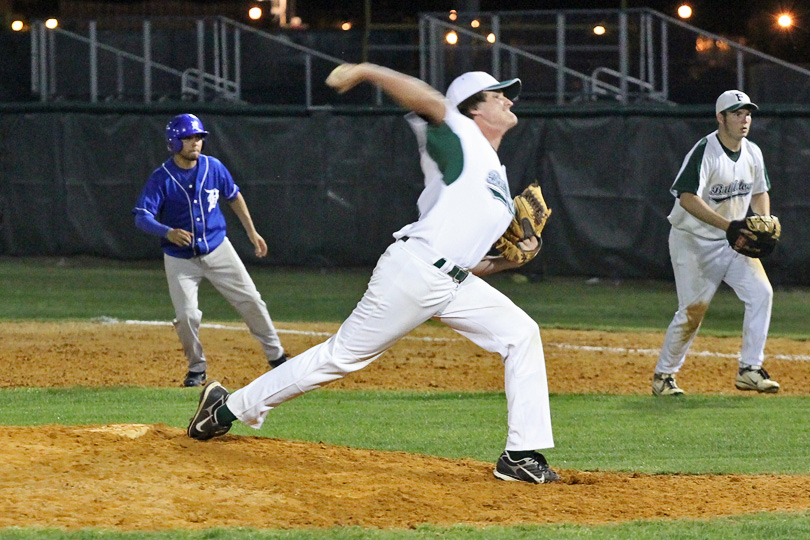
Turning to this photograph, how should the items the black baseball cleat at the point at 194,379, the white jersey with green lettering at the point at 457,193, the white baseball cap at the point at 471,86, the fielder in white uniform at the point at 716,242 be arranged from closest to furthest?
the white jersey with green lettering at the point at 457,193 → the white baseball cap at the point at 471,86 → the fielder in white uniform at the point at 716,242 → the black baseball cleat at the point at 194,379

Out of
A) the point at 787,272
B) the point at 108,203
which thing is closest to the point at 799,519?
the point at 787,272

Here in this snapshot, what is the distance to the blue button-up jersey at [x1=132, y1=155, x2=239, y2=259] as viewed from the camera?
9.03 m

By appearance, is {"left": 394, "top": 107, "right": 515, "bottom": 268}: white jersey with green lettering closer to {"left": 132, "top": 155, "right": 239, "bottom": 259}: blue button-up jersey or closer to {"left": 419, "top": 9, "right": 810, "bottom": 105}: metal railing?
{"left": 132, "top": 155, "right": 239, "bottom": 259}: blue button-up jersey

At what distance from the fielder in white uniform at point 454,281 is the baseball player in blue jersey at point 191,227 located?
3.17m

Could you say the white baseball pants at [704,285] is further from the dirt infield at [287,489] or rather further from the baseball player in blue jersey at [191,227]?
the baseball player in blue jersey at [191,227]

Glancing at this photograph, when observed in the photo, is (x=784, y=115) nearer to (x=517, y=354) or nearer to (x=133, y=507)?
(x=517, y=354)

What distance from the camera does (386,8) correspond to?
33438 mm

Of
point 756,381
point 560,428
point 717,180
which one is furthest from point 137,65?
point 560,428

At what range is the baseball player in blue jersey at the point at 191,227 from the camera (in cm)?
892

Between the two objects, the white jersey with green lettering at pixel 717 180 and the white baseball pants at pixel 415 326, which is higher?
the white jersey with green lettering at pixel 717 180

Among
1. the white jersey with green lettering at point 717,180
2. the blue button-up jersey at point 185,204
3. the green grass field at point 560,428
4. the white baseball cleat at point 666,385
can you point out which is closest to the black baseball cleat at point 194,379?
the green grass field at point 560,428

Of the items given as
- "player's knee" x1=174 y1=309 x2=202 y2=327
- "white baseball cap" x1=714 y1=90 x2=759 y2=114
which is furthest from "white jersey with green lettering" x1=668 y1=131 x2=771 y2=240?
"player's knee" x1=174 y1=309 x2=202 y2=327

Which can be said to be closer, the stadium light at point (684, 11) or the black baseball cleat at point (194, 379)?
the black baseball cleat at point (194, 379)

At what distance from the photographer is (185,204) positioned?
9047mm
